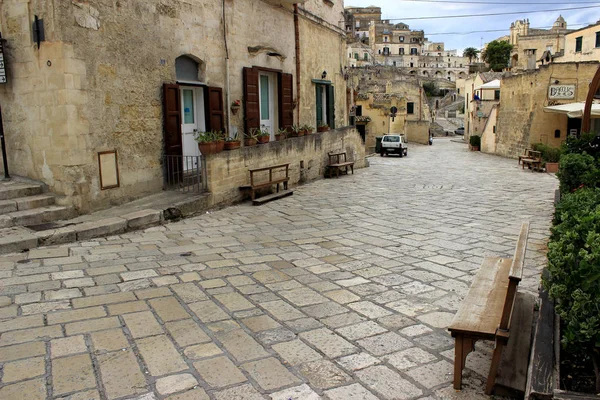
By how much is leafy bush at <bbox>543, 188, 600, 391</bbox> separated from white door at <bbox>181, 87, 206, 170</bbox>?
8.06 meters

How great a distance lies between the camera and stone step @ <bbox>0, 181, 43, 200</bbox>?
23.0ft

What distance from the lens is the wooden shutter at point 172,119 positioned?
8.88 meters

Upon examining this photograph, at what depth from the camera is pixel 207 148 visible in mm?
8719

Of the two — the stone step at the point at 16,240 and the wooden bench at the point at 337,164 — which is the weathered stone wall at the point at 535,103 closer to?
the wooden bench at the point at 337,164

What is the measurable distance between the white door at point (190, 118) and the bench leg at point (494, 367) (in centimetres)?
799

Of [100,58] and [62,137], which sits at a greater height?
[100,58]

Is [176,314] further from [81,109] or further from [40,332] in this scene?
[81,109]

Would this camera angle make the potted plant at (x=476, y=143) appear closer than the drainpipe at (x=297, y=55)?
No

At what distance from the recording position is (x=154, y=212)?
24.6ft

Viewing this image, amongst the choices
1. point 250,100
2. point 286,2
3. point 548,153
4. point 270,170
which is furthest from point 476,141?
point 270,170

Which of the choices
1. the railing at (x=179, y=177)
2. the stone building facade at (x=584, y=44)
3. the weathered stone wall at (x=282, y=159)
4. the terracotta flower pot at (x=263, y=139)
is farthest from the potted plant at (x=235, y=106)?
the stone building facade at (x=584, y=44)

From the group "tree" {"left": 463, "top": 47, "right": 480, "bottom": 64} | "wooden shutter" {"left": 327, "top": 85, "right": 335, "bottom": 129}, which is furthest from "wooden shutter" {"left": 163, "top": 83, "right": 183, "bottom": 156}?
"tree" {"left": 463, "top": 47, "right": 480, "bottom": 64}

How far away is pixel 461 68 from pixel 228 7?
99736 mm

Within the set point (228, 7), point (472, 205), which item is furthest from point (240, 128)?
point (472, 205)
